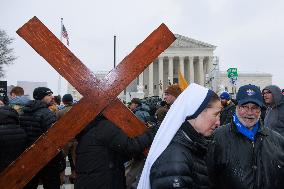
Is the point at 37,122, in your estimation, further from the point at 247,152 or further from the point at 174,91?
the point at 247,152

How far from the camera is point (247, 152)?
2869 millimetres

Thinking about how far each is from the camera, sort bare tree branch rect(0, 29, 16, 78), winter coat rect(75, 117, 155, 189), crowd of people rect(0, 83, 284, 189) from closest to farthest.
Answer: crowd of people rect(0, 83, 284, 189), winter coat rect(75, 117, 155, 189), bare tree branch rect(0, 29, 16, 78)

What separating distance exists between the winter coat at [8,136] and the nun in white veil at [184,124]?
2.52 metres

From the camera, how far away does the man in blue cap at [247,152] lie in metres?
2.81

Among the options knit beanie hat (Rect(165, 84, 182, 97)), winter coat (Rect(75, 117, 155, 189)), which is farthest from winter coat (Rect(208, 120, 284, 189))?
knit beanie hat (Rect(165, 84, 182, 97))

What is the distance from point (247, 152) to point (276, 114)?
126 inches

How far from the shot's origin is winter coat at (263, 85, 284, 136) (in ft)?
18.7

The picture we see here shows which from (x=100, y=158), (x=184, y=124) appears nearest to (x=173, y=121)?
(x=184, y=124)

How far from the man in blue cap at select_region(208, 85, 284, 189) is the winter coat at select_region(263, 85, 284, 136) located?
2892 millimetres

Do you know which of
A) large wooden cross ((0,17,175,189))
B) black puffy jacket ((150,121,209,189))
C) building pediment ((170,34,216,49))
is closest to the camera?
black puffy jacket ((150,121,209,189))

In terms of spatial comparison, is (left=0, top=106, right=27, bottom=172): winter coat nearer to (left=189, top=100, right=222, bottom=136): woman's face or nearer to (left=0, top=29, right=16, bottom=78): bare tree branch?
(left=189, top=100, right=222, bottom=136): woman's face

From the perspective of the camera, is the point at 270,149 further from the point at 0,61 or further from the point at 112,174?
the point at 0,61

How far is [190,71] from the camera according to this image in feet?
277

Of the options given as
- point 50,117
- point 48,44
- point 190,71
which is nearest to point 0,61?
point 50,117
